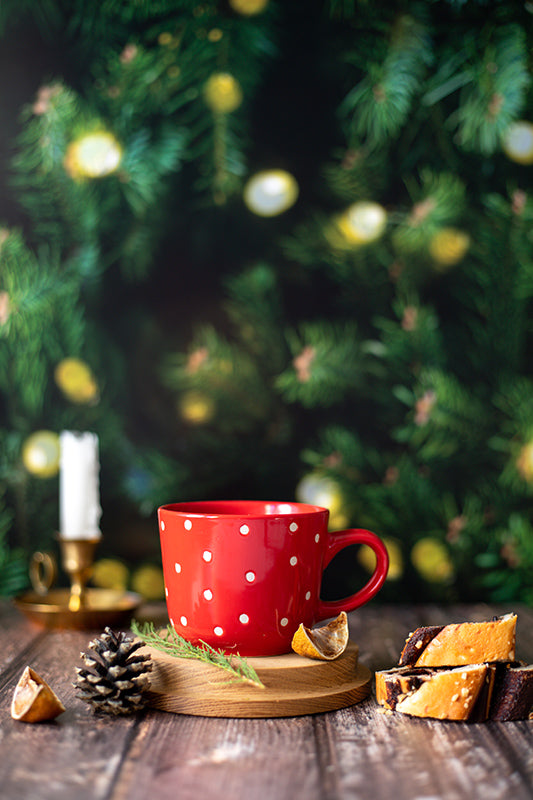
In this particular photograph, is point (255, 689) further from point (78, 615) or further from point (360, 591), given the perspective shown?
point (78, 615)

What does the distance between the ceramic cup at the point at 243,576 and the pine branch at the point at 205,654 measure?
0.4 inches

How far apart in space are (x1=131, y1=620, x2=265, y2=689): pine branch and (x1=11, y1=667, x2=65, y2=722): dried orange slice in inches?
4.2

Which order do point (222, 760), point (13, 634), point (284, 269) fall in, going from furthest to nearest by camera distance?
point (284, 269)
point (13, 634)
point (222, 760)

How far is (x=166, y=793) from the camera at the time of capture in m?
0.52

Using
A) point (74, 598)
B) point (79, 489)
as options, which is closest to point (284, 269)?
point (79, 489)

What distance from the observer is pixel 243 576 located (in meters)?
0.70

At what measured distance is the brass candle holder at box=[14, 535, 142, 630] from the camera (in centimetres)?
96

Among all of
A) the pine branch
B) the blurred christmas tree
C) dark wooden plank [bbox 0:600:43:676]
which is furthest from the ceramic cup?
the blurred christmas tree

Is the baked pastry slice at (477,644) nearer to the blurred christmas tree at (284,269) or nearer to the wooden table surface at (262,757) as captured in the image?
the wooden table surface at (262,757)

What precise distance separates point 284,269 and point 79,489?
1.43 feet

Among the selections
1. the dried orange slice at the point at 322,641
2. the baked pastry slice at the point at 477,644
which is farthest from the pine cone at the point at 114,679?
the baked pastry slice at the point at 477,644

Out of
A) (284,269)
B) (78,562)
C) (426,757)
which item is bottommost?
(426,757)

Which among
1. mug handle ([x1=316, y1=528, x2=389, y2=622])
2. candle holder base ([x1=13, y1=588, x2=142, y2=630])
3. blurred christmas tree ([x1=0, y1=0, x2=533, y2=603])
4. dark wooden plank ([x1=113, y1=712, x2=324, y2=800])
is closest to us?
dark wooden plank ([x1=113, y1=712, x2=324, y2=800])

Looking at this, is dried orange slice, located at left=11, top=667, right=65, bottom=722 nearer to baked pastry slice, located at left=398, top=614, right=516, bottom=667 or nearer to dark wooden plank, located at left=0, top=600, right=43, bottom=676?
dark wooden plank, located at left=0, top=600, right=43, bottom=676
